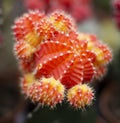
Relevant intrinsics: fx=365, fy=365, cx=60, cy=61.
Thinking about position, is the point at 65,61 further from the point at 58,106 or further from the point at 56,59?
the point at 58,106

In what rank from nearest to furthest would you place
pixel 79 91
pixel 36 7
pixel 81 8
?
pixel 79 91 → pixel 36 7 → pixel 81 8

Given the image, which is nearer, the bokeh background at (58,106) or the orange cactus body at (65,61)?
the orange cactus body at (65,61)

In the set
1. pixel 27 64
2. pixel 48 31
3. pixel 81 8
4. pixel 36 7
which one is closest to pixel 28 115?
pixel 27 64

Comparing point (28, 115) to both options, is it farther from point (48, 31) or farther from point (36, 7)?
point (36, 7)

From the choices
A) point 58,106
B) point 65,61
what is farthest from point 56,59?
point 58,106

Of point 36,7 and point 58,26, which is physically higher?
point 36,7
